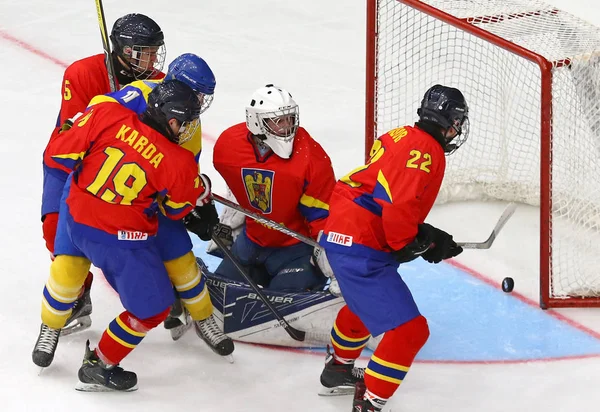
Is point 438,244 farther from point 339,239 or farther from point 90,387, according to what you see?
point 90,387

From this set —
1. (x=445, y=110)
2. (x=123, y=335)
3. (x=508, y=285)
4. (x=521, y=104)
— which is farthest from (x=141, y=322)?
(x=521, y=104)

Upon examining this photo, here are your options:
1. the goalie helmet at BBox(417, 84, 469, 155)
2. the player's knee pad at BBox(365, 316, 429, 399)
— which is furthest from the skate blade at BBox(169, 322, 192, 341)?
the goalie helmet at BBox(417, 84, 469, 155)

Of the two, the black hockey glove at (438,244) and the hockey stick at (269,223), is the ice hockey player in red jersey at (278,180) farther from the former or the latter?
the black hockey glove at (438,244)

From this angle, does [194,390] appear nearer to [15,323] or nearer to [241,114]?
[15,323]

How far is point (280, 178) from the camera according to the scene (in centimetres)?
393

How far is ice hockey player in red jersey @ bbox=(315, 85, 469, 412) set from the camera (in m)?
3.33

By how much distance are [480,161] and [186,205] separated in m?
2.00

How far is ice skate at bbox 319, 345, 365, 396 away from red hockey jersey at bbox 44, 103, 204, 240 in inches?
29.6

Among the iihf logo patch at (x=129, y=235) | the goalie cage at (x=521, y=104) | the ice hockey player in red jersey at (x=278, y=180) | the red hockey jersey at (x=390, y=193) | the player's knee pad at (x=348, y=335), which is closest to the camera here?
the red hockey jersey at (x=390, y=193)

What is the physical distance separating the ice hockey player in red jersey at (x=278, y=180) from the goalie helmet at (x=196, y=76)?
16 centimetres

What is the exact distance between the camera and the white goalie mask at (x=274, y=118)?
3.81 meters

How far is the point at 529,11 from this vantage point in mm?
4531

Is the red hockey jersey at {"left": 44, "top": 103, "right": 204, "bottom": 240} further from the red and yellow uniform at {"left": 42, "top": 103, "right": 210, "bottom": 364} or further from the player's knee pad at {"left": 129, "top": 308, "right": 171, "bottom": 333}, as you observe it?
the player's knee pad at {"left": 129, "top": 308, "right": 171, "bottom": 333}

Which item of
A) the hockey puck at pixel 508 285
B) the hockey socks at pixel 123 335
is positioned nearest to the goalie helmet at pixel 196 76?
the hockey socks at pixel 123 335
